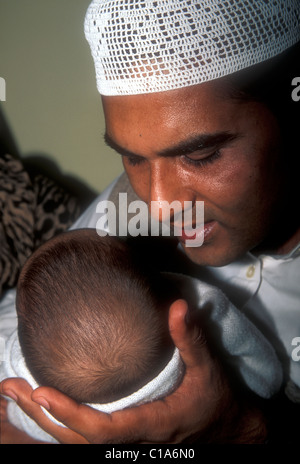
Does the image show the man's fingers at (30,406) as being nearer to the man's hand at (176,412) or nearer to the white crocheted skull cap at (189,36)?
the man's hand at (176,412)

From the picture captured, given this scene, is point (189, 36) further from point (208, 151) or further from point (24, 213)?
point (24, 213)

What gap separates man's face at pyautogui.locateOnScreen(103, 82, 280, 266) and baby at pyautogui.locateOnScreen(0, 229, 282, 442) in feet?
0.69

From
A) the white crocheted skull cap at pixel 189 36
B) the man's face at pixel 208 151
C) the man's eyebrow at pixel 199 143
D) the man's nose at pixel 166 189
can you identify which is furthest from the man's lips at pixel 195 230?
the white crocheted skull cap at pixel 189 36

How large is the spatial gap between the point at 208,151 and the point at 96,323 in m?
0.48

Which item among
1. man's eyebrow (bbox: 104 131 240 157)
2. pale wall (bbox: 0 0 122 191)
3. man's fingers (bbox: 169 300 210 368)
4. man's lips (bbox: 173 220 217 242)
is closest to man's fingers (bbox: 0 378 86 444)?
man's fingers (bbox: 169 300 210 368)

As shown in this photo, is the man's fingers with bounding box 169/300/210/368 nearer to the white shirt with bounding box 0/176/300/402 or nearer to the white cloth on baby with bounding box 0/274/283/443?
the white cloth on baby with bounding box 0/274/283/443

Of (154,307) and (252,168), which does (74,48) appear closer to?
(252,168)

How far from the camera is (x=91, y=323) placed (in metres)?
0.81

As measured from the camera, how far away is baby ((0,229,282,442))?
2.64ft

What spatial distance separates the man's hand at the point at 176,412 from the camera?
0.83 meters

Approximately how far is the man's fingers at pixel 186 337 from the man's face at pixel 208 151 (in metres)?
0.27

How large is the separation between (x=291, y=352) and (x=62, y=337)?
800 mm
